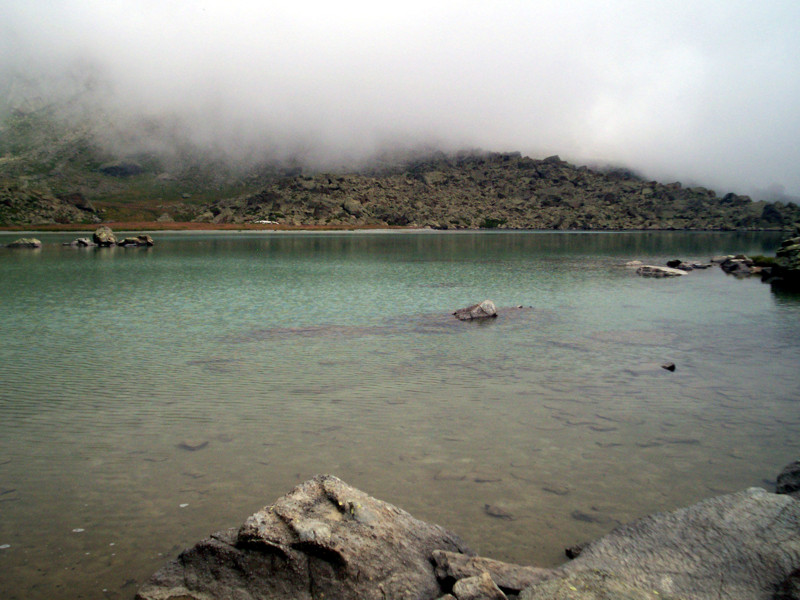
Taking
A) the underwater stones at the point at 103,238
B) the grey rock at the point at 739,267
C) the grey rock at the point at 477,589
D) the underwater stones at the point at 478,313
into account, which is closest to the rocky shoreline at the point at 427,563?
the grey rock at the point at 477,589

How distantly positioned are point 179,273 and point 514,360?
42.6 meters

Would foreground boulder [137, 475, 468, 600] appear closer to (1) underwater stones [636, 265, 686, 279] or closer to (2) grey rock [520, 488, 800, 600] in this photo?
(2) grey rock [520, 488, 800, 600]

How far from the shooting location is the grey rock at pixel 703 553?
20.0 ft

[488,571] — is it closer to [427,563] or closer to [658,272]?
[427,563]

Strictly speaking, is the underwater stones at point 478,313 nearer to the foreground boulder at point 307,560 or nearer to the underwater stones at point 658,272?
the foreground boulder at point 307,560

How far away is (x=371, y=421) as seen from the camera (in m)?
13.4

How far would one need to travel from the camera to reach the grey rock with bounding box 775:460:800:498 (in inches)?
344

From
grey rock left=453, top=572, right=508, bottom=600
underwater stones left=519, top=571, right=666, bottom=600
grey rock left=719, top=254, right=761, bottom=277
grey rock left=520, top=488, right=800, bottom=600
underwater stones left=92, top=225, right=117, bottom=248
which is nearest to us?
underwater stones left=519, top=571, right=666, bottom=600

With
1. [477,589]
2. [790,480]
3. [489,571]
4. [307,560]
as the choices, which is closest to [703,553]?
[489,571]

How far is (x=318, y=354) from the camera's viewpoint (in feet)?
66.6

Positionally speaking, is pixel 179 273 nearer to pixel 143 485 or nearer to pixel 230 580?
pixel 143 485

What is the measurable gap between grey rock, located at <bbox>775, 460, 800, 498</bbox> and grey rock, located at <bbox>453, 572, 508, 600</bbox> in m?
5.64

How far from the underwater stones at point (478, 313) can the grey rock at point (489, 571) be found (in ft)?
69.6

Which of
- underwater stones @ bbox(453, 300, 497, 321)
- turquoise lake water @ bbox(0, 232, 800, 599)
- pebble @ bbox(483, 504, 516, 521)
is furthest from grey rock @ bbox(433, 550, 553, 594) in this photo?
underwater stones @ bbox(453, 300, 497, 321)
